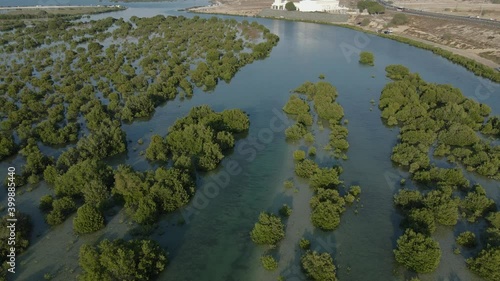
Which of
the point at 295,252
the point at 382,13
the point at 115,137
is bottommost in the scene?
the point at 295,252

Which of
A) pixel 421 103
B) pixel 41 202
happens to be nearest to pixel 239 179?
pixel 41 202

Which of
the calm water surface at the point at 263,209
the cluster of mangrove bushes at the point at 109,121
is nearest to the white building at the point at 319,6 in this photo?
the cluster of mangrove bushes at the point at 109,121

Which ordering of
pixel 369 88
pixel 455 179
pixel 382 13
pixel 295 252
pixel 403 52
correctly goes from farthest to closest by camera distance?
pixel 382 13 → pixel 403 52 → pixel 369 88 → pixel 455 179 → pixel 295 252

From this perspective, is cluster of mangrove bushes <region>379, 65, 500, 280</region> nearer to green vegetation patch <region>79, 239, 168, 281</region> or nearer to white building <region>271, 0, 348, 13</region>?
green vegetation patch <region>79, 239, 168, 281</region>

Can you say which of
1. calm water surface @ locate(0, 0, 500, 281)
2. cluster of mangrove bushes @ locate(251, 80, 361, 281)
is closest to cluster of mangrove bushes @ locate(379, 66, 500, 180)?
calm water surface @ locate(0, 0, 500, 281)

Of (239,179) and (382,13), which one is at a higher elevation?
(382,13)

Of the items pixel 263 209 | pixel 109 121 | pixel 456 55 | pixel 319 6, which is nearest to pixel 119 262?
pixel 263 209

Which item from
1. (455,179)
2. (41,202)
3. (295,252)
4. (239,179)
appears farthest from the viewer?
(239,179)

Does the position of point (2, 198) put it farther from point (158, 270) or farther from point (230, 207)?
point (230, 207)

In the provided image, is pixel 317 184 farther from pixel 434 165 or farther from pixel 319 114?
pixel 319 114
